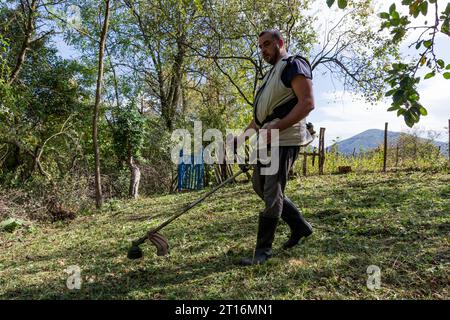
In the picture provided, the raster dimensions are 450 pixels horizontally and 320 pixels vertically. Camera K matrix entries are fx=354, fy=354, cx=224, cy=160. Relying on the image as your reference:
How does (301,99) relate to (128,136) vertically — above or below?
below

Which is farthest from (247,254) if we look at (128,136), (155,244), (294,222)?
(128,136)

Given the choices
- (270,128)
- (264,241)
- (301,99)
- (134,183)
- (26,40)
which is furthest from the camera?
(134,183)

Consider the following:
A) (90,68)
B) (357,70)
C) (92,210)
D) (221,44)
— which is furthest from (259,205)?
(90,68)

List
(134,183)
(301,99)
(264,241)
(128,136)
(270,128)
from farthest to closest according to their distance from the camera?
(128,136), (134,183), (264,241), (270,128), (301,99)

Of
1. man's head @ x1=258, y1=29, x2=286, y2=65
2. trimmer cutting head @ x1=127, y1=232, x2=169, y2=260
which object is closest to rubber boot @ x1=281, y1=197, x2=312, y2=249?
trimmer cutting head @ x1=127, y1=232, x2=169, y2=260

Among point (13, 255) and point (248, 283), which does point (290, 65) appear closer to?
point (248, 283)

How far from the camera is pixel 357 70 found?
11.2 m

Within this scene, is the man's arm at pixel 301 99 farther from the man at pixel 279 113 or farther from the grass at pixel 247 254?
the grass at pixel 247 254

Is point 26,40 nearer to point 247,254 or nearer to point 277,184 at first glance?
point 247,254

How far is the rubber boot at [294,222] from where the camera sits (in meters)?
3.10

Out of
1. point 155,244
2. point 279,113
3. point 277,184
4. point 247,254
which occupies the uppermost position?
point 279,113

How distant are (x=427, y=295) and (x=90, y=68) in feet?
36.9

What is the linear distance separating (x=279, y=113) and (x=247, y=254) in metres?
1.33

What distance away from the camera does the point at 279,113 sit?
2.79m
